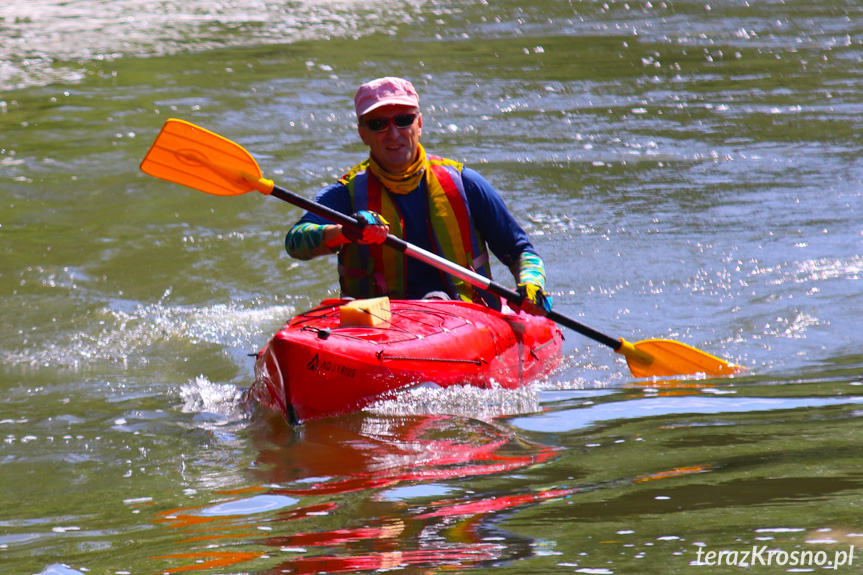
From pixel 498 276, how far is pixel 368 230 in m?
3.23

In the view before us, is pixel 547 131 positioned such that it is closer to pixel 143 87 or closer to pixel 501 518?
pixel 143 87

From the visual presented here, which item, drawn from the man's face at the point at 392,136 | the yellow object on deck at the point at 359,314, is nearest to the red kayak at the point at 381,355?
the yellow object on deck at the point at 359,314

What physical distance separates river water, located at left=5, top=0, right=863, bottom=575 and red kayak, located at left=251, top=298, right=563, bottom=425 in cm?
9

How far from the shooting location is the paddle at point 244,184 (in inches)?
181

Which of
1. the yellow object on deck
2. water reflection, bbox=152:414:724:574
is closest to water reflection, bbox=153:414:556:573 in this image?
water reflection, bbox=152:414:724:574

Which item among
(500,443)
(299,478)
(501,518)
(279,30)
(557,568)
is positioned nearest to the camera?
(557,568)

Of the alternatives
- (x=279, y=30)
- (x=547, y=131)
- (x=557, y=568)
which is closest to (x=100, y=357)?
(x=557, y=568)

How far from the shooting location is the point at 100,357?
5.76 m

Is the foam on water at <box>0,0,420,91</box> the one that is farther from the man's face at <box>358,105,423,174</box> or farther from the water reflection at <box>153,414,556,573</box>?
the water reflection at <box>153,414,556,573</box>

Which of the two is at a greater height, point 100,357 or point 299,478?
point 299,478

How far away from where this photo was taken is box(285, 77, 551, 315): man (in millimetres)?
4414

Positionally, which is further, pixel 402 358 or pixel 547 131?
pixel 547 131

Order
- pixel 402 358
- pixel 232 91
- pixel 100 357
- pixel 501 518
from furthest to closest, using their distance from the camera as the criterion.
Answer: pixel 232 91 → pixel 100 357 → pixel 402 358 → pixel 501 518

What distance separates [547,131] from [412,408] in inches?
272
